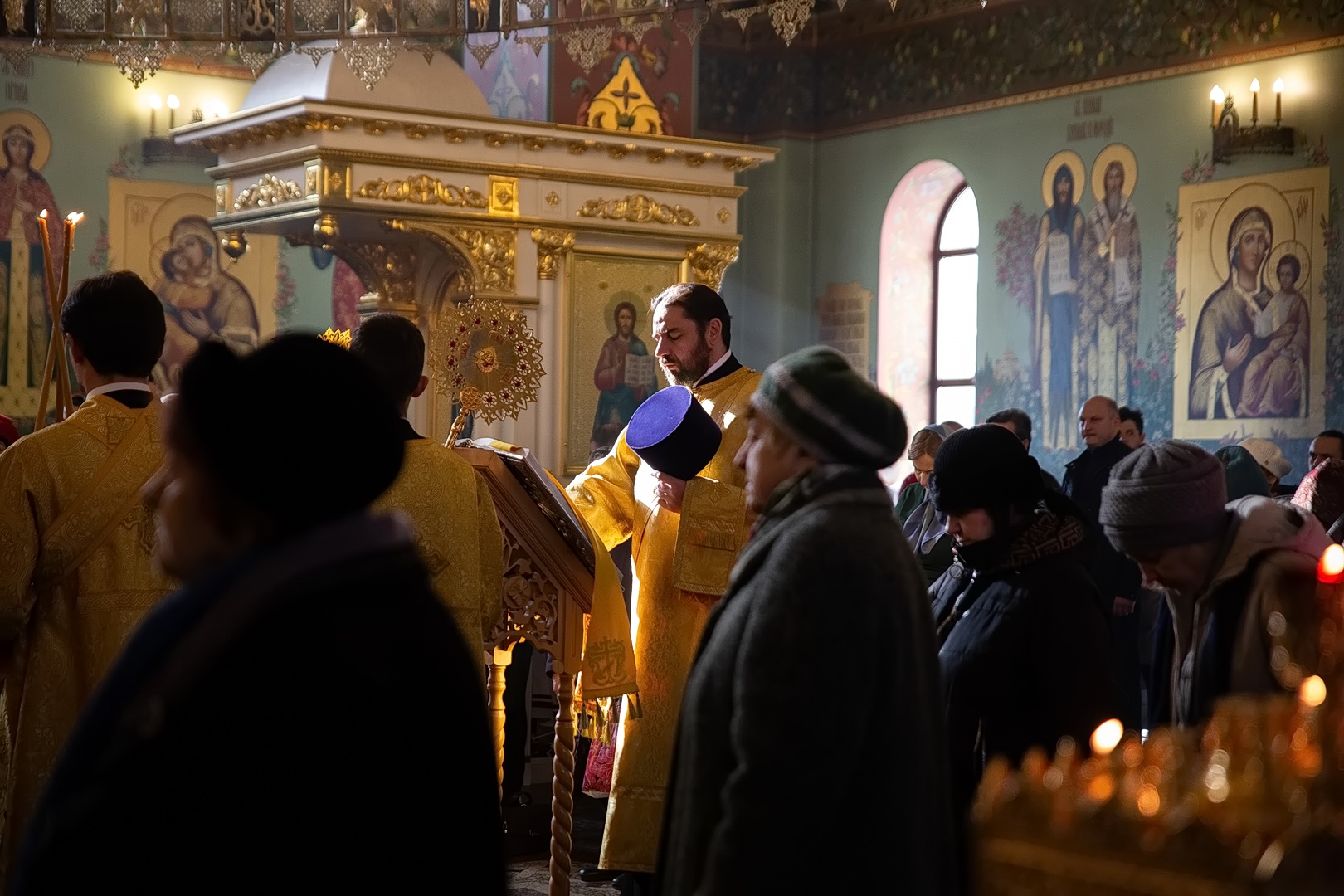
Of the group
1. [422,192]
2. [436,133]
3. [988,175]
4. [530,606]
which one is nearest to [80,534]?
[530,606]

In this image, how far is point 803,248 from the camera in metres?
13.6

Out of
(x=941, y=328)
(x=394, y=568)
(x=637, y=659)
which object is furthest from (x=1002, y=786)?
(x=941, y=328)

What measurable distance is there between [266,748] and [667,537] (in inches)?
115

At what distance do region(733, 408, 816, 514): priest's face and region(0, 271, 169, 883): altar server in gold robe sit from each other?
1.29 meters

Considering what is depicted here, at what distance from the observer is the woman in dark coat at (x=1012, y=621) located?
285 centimetres

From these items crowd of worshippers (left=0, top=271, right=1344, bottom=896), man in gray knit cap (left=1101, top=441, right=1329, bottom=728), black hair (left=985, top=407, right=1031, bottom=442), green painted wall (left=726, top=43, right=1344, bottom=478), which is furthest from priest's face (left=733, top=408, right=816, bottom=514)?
green painted wall (left=726, top=43, right=1344, bottom=478)

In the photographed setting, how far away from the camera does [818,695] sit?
2.17 meters

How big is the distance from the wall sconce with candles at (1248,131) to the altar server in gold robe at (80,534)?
852 centimetres

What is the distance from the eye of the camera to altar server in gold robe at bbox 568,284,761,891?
426 cm

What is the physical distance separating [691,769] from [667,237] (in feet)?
21.6

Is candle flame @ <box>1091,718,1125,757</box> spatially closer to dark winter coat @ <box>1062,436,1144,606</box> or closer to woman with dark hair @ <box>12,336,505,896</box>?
woman with dark hair @ <box>12,336,505,896</box>

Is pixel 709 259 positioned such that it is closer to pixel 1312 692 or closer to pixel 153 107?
pixel 153 107

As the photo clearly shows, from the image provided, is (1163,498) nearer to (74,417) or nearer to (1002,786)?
(1002,786)

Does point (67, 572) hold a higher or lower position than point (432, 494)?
lower
